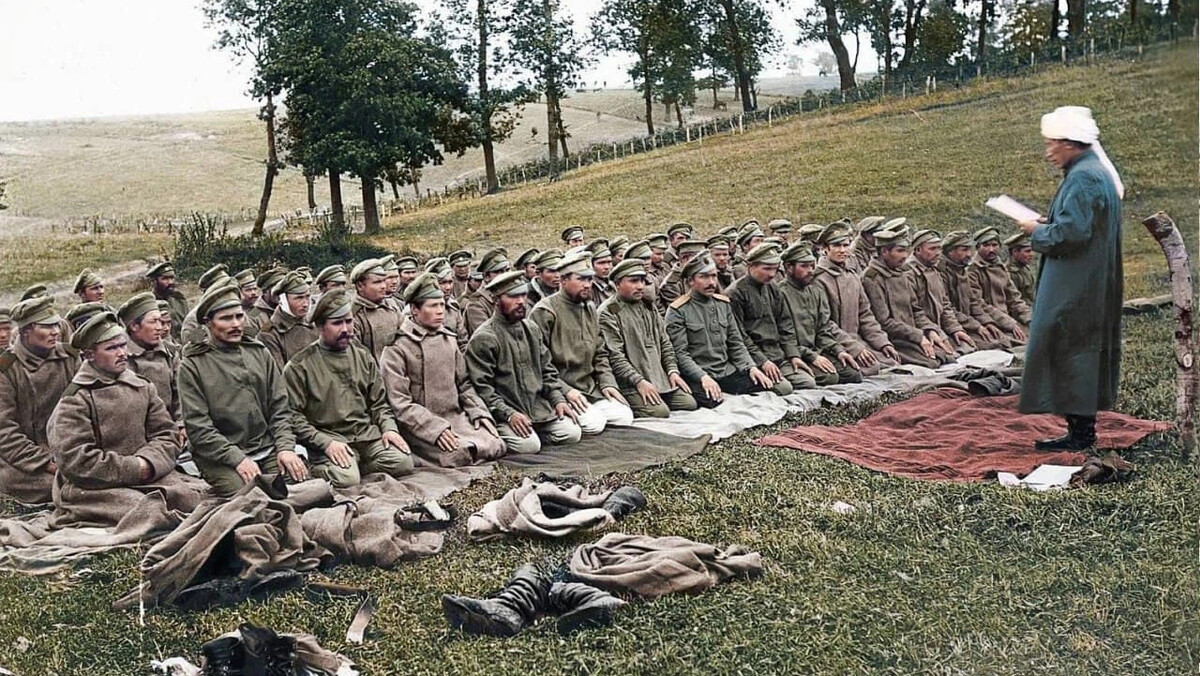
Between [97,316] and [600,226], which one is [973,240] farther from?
[97,316]

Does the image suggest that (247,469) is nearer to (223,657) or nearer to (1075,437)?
(223,657)

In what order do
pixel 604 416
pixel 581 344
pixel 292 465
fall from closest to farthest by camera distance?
pixel 292 465 → pixel 604 416 → pixel 581 344

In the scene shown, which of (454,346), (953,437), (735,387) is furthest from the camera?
(454,346)

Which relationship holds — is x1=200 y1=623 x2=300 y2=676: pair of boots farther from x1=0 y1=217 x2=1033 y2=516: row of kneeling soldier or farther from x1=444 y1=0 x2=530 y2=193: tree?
x1=444 y1=0 x2=530 y2=193: tree

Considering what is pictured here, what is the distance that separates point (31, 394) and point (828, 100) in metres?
3.38

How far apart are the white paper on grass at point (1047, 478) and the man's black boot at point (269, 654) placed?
262cm

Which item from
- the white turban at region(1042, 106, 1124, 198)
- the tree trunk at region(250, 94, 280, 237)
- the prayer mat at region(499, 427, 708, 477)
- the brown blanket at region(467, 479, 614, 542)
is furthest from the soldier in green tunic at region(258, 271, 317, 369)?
the white turban at region(1042, 106, 1124, 198)

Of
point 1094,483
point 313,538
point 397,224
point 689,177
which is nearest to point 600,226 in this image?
point 689,177

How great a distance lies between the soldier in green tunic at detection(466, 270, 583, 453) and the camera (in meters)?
5.64

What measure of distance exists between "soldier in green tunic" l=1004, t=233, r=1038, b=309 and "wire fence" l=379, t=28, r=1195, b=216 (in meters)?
0.63

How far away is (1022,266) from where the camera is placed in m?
4.09

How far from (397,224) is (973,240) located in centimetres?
229

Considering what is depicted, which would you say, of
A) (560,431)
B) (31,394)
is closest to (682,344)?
(560,431)

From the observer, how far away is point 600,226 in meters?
4.90
